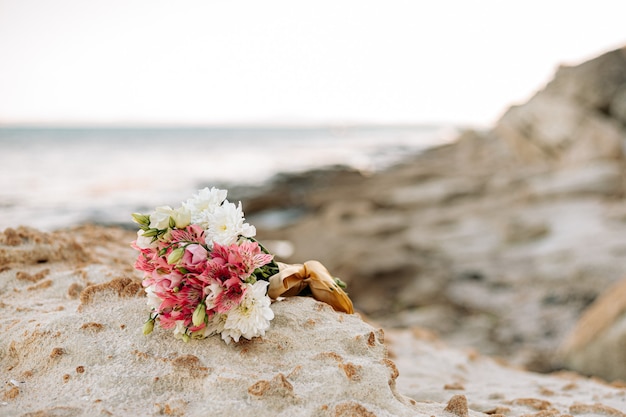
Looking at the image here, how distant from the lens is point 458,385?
3.95 m

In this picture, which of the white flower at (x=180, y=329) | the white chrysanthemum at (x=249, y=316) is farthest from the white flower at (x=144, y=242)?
the white chrysanthemum at (x=249, y=316)

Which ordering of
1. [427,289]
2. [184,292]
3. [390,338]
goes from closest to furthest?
1. [184,292]
2. [390,338]
3. [427,289]

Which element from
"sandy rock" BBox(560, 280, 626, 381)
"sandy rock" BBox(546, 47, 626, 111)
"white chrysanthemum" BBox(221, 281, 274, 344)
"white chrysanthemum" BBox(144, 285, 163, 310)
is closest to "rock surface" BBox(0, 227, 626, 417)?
"white chrysanthemum" BBox(221, 281, 274, 344)

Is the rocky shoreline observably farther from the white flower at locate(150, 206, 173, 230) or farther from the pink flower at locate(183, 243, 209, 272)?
the white flower at locate(150, 206, 173, 230)

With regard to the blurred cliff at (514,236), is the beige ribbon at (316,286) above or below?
above

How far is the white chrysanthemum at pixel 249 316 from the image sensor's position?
268 centimetres

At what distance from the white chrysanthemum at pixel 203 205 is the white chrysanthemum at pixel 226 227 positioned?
0.05m

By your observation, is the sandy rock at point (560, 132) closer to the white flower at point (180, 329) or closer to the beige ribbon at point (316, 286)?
the beige ribbon at point (316, 286)

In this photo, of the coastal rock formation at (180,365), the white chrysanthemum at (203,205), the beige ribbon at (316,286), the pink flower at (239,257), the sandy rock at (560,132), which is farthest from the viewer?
the sandy rock at (560,132)

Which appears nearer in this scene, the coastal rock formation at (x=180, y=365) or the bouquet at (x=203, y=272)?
the coastal rock formation at (x=180, y=365)

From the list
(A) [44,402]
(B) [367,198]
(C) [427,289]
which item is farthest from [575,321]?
(B) [367,198]

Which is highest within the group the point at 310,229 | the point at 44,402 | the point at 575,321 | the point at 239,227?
the point at 239,227

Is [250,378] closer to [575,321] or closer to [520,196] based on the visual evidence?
[575,321]

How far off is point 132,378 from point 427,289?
25.0 feet
